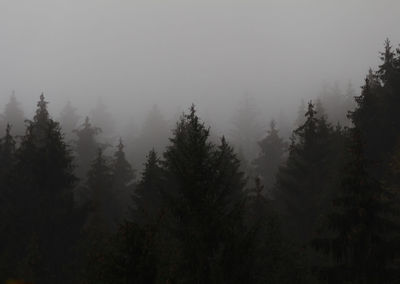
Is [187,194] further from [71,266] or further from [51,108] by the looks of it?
[51,108]

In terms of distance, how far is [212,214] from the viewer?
15.9m

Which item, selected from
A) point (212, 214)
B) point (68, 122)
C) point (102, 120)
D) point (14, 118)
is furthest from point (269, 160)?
point (212, 214)

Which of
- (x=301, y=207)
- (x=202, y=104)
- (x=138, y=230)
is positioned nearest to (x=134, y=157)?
(x=301, y=207)

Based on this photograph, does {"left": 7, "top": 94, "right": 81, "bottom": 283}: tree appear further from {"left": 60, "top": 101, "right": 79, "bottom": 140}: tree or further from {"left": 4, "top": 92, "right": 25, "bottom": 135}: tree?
{"left": 60, "top": 101, "right": 79, "bottom": 140}: tree

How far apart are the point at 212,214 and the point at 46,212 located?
42.9ft

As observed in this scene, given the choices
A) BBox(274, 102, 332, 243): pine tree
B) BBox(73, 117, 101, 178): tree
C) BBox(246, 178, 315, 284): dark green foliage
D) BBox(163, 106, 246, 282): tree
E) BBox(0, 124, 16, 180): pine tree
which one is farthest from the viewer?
BBox(73, 117, 101, 178): tree

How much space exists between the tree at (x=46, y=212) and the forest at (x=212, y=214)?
0.20 feet

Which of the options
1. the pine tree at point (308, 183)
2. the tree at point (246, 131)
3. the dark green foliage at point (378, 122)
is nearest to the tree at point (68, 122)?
the tree at point (246, 131)

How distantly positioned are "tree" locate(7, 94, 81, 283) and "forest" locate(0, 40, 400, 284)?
6 centimetres

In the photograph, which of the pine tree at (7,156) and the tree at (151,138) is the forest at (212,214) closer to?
the pine tree at (7,156)

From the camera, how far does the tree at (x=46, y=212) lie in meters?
24.8

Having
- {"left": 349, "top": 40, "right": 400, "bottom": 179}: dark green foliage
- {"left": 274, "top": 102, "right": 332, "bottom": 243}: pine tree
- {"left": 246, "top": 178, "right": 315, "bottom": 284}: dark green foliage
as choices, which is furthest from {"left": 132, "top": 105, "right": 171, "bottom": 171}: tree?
{"left": 246, "top": 178, "right": 315, "bottom": 284}: dark green foliage

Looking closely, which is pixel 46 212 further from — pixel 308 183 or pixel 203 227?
pixel 308 183

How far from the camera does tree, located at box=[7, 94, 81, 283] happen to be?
24844mm
